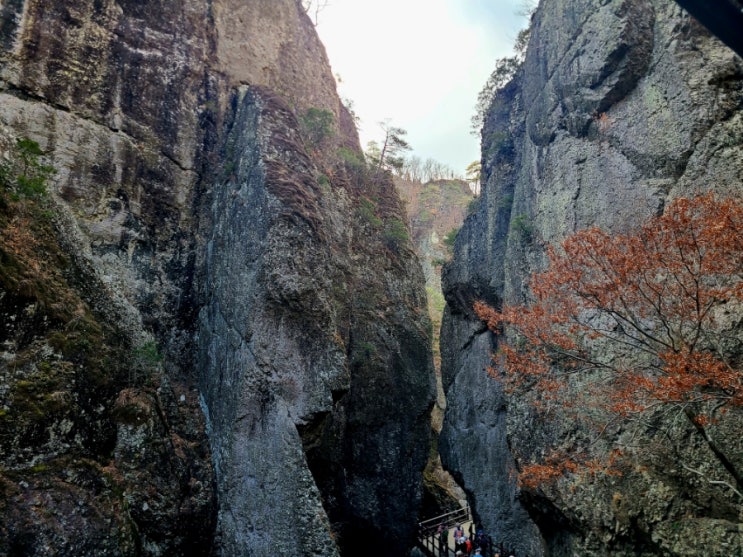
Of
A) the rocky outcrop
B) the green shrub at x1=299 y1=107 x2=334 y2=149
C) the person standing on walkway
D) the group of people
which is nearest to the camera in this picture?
the rocky outcrop

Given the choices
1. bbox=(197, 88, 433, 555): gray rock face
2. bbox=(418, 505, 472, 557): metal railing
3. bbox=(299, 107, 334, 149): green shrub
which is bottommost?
bbox=(418, 505, 472, 557): metal railing

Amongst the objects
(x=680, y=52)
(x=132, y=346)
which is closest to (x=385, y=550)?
(x=132, y=346)

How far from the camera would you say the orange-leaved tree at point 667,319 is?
6.80 m

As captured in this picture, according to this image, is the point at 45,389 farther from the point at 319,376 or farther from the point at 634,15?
the point at 634,15

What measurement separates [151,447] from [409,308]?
35.4 ft

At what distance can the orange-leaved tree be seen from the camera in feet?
22.3

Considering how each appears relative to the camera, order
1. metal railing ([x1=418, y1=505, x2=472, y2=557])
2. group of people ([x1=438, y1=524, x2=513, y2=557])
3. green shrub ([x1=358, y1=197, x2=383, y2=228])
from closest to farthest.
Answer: group of people ([x1=438, y1=524, x2=513, y2=557]), metal railing ([x1=418, y1=505, x2=472, y2=557]), green shrub ([x1=358, y1=197, x2=383, y2=228])

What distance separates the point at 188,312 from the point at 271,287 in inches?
139

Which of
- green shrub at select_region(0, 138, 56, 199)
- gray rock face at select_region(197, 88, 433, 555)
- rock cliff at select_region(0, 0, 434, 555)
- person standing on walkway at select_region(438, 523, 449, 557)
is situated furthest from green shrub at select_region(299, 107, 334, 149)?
person standing on walkway at select_region(438, 523, 449, 557)

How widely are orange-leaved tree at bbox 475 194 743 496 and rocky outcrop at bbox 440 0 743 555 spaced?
0.86 metres

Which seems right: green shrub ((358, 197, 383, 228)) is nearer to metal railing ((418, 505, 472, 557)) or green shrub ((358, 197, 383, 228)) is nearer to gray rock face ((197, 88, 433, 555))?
gray rock face ((197, 88, 433, 555))

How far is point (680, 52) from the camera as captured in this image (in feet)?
34.5

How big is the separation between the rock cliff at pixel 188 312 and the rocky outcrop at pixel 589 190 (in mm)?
2657

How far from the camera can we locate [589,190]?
11.9 m
